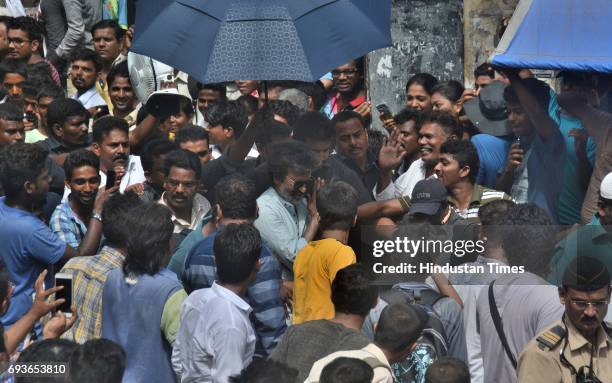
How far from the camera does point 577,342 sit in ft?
19.9

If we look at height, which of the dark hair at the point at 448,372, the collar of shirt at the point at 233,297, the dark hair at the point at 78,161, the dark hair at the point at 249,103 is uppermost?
the collar of shirt at the point at 233,297

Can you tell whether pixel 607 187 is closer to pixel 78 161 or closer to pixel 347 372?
pixel 347 372

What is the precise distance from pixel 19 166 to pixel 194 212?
3.86 ft

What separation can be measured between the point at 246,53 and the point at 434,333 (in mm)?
2452

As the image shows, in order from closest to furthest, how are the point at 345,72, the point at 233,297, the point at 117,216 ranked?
1. the point at 233,297
2. the point at 117,216
3. the point at 345,72

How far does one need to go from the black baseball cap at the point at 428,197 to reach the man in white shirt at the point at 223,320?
5.22ft

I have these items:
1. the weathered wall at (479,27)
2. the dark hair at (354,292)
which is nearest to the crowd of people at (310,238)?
the dark hair at (354,292)

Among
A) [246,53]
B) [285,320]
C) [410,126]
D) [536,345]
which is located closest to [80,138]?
[246,53]

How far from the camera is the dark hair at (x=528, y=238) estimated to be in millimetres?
6961

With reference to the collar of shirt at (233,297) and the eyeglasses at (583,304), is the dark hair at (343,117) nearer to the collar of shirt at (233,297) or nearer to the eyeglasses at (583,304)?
the collar of shirt at (233,297)

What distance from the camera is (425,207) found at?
7.88m

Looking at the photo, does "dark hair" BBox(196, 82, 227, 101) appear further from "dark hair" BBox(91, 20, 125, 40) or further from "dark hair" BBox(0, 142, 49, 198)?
"dark hair" BBox(0, 142, 49, 198)

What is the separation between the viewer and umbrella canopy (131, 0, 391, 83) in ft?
27.1

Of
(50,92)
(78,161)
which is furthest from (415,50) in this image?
(78,161)
